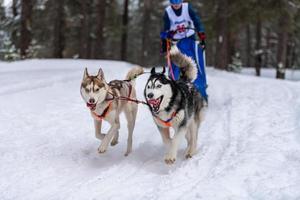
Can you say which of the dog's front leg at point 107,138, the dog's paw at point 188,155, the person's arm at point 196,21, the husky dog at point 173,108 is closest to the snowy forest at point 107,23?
the person's arm at point 196,21

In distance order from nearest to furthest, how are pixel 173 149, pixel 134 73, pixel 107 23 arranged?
pixel 173 149 → pixel 134 73 → pixel 107 23

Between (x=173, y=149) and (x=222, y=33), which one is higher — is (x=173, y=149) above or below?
below

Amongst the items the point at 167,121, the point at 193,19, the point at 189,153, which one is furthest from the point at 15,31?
the point at 167,121

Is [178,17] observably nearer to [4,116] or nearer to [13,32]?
[4,116]

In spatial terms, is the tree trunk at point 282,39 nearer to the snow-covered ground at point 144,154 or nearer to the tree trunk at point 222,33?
the tree trunk at point 222,33

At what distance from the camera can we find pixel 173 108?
215 inches

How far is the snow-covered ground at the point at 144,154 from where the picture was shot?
4641mm

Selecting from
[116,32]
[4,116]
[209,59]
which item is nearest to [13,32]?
[116,32]

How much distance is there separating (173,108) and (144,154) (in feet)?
3.81

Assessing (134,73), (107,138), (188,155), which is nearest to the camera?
(107,138)

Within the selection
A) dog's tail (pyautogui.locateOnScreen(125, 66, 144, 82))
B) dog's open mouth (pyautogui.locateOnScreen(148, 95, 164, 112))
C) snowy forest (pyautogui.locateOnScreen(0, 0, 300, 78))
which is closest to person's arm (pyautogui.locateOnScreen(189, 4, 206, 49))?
dog's tail (pyautogui.locateOnScreen(125, 66, 144, 82))

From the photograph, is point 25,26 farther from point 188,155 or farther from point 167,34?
point 188,155

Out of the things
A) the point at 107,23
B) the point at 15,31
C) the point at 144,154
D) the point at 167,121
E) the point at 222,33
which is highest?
the point at 107,23

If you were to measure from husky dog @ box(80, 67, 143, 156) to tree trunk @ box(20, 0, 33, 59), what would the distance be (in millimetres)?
11911
